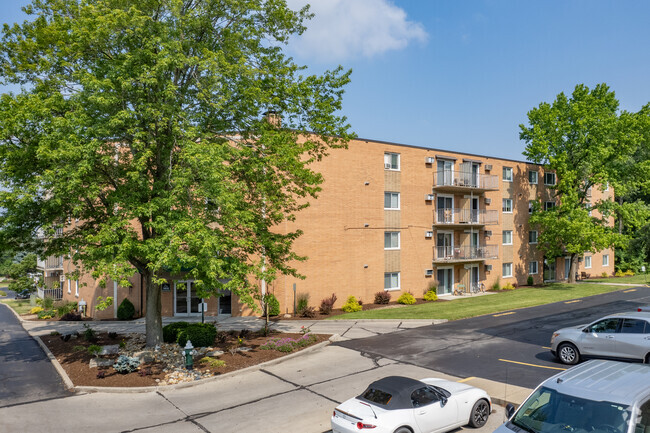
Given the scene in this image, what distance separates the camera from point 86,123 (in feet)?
41.6

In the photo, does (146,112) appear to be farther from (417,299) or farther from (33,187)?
(417,299)

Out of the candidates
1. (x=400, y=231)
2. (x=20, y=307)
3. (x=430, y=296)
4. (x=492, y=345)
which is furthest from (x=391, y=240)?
(x=20, y=307)

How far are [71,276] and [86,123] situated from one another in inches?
188

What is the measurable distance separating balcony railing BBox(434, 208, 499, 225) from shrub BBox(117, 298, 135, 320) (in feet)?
71.3

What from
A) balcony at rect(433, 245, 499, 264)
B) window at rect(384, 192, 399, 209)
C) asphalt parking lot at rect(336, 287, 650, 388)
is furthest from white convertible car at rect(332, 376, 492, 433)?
balcony at rect(433, 245, 499, 264)

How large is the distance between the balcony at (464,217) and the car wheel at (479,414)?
23.0m

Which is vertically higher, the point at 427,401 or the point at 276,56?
the point at 276,56

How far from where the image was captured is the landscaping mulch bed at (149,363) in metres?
13.1

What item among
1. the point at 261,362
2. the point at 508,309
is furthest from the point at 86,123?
the point at 508,309

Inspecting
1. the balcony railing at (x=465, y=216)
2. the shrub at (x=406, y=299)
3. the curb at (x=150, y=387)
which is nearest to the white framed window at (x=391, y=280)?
the shrub at (x=406, y=299)

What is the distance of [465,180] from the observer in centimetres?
3281

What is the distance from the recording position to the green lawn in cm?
2373

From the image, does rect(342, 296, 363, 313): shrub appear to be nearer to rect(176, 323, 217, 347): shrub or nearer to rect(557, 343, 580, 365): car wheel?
rect(176, 323, 217, 347): shrub

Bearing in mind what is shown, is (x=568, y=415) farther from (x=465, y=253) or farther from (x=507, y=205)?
(x=507, y=205)
